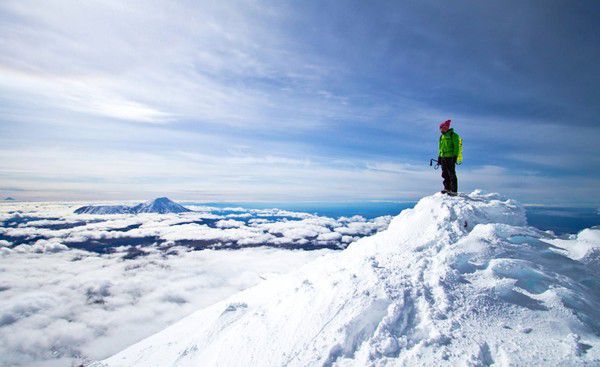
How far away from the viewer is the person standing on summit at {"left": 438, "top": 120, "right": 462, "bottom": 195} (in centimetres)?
1458

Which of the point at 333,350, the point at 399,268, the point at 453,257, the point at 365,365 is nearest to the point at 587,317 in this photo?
the point at 453,257

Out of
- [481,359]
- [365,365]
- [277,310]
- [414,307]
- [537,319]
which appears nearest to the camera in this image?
[481,359]

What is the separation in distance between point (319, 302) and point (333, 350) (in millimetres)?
2056

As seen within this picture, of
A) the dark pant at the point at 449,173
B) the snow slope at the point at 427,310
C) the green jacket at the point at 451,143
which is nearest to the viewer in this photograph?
the snow slope at the point at 427,310

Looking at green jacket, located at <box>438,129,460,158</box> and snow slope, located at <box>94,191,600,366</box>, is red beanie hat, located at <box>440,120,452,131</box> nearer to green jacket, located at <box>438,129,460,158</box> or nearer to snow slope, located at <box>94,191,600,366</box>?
green jacket, located at <box>438,129,460,158</box>

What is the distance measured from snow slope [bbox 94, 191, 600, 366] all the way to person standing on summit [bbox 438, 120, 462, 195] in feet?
10.5

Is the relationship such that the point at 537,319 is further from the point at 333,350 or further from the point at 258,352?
the point at 258,352

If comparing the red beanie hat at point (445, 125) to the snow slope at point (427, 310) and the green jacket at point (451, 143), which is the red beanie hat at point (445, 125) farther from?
the snow slope at point (427, 310)

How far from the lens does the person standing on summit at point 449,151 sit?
14.6 m

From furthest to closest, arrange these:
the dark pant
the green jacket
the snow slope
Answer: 1. the dark pant
2. the green jacket
3. the snow slope

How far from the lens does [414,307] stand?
24.0ft

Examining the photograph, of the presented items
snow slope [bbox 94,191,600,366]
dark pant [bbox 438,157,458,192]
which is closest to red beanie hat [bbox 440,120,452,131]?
dark pant [bbox 438,157,458,192]

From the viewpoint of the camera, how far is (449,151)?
14.6m

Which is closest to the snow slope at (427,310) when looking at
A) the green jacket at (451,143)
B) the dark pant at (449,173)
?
the dark pant at (449,173)
